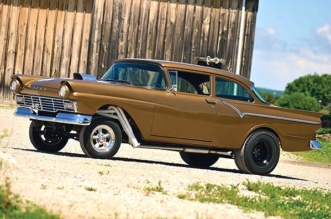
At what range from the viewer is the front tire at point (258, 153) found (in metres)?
18.4

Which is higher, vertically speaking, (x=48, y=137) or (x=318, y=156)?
(x=48, y=137)

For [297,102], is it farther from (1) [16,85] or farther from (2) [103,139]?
(2) [103,139]

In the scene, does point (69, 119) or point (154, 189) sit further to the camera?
point (69, 119)

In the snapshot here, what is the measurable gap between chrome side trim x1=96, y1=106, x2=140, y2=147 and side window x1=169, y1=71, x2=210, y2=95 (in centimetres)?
119

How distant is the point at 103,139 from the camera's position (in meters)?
17.0

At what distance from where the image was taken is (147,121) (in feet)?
57.0

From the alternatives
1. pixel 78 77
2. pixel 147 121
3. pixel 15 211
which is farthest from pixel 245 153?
pixel 15 211

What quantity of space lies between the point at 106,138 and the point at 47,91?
1.17 metres

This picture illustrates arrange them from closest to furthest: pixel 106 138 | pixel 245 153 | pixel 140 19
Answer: pixel 106 138, pixel 245 153, pixel 140 19

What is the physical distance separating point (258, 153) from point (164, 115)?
2.09 m

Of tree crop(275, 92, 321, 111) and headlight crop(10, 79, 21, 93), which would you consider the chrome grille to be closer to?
headlight crop(10, 79, 21, 93)

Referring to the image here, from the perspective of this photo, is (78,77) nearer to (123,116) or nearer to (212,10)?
(123,116)

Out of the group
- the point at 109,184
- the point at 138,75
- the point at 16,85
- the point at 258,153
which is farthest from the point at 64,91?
the point at 258,153

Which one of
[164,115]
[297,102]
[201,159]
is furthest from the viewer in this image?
[297,102]
